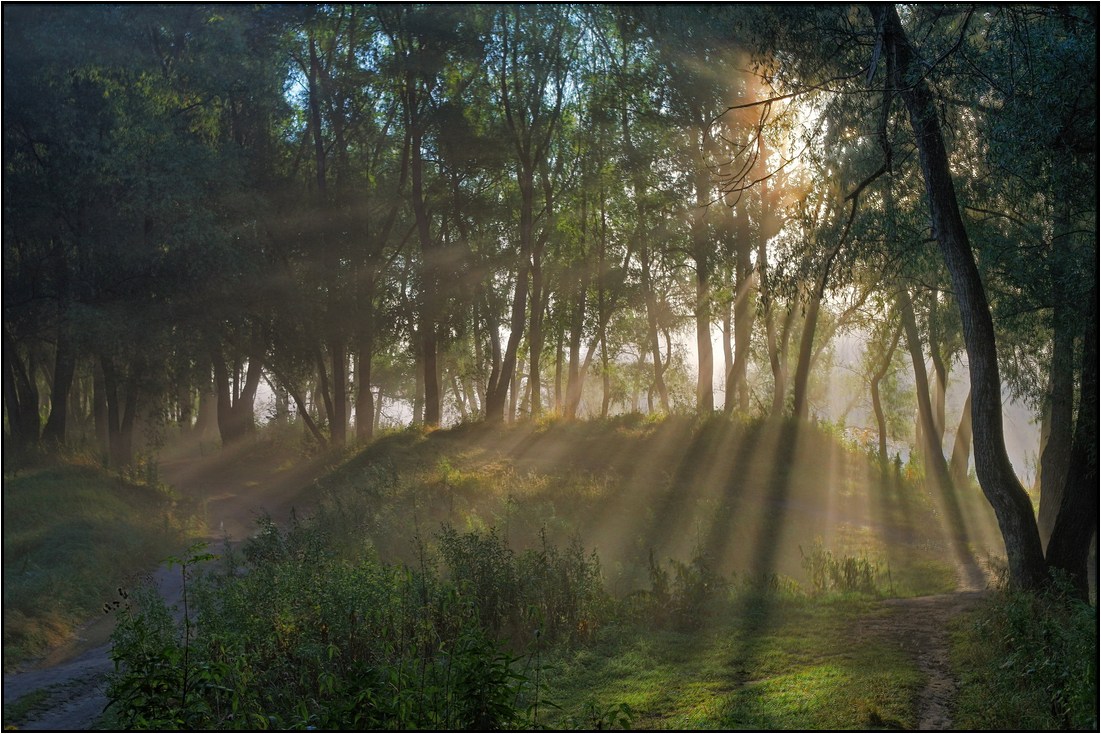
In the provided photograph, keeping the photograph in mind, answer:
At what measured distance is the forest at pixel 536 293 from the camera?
9383 mm

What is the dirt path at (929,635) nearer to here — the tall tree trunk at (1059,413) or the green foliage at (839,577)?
the green foliage at (839,577)

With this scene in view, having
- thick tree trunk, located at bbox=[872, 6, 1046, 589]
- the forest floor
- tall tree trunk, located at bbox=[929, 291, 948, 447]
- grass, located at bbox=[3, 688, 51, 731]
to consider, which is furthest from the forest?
grass, located at bbox=[3, 688, 51, 731]

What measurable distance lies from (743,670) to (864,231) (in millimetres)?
7570

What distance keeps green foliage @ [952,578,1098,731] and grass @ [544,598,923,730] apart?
20.4 inches

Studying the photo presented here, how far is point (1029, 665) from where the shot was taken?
7.48 meters

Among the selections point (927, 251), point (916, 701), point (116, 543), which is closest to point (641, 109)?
point (927, 251)

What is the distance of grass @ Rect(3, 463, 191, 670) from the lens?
502 inches

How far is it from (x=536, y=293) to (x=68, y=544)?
19.4m

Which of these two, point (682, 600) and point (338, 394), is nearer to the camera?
point (682, 600)

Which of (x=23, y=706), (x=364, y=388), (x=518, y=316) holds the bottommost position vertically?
(x=23, y=706)

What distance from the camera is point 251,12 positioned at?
28.9 metres

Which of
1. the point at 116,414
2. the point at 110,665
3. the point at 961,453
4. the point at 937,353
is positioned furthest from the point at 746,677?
the point at 961,453

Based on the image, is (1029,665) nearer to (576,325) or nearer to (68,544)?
(68,544)

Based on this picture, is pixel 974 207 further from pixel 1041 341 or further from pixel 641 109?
pixel 641 109
